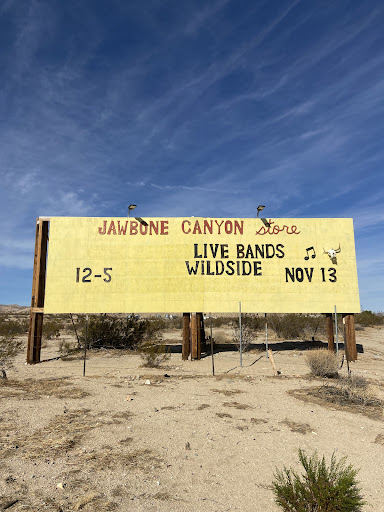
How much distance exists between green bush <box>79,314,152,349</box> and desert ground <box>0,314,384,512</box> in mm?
8550

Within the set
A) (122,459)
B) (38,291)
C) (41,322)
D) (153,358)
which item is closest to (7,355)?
(41,322)

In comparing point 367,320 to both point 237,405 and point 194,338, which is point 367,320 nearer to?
point 194,338

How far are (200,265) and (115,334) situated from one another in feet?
26.7

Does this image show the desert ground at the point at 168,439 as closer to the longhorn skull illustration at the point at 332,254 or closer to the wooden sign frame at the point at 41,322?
the wooden sign frame at the point at 41,322

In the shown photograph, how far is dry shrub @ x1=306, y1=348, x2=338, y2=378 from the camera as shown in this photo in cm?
1308

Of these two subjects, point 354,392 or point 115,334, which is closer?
point 354,392

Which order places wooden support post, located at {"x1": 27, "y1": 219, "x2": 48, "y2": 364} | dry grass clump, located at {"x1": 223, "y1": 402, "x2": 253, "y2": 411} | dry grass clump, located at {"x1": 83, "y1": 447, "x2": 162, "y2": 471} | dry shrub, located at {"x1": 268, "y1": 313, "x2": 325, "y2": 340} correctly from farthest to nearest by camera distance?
dry shrub, located at {"x1": 268, "y1": 313, "x2": 325, "y2": 340}
wooden support post, located at {"x1": 27, "y1": 219, "x2": 48, "y2": 364}
dry grass clump, located at {"x1": 223, "y1": 402, "x2": 253, "y2": 411}
dry grass clump, located at {"x1": 83, "y1": 447, "x2": 162, "y2": 471}

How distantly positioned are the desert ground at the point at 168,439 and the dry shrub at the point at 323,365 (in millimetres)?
577

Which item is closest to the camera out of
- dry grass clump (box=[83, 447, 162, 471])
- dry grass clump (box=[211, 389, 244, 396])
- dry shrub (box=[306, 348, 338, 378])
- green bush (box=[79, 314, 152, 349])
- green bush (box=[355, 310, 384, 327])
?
dry grass clump (box=[83, 447, 162, 471])

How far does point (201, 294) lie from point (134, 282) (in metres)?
3.47

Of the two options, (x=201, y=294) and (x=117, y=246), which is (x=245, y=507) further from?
(x=117, y=246)

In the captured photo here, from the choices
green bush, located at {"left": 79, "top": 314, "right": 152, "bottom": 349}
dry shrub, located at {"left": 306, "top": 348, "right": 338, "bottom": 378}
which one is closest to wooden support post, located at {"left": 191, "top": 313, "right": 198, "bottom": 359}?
green bush, located at {"left": 79, "top": 314, "right": 152, "bottom": 349}

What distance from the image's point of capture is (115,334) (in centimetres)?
2212

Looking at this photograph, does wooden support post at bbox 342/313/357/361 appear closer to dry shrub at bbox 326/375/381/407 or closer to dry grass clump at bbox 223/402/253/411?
dry shrub at bbox 326/375/381/407
